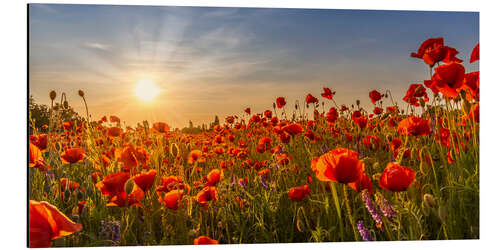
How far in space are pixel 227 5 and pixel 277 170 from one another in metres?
1.09

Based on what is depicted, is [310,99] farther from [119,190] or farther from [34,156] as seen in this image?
[34,156]

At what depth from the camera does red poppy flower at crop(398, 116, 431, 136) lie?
7.59ft

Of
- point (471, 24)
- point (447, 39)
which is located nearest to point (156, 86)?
point (447, 39)

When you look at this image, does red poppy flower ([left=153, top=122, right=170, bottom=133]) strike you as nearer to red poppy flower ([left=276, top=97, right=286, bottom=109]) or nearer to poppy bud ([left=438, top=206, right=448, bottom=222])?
red poppy flower ([left=276, top=97, right=286, bottom=109])

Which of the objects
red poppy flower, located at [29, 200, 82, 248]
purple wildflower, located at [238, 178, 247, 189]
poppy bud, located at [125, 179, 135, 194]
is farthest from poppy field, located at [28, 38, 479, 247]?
red poppy flower, located at [29, 200, 82, 248]

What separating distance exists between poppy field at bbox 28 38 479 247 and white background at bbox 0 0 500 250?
0.21 ft

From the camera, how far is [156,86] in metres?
2.38

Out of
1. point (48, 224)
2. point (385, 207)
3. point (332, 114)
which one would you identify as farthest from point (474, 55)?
point (48, 224)

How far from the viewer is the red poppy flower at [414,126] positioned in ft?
7.59

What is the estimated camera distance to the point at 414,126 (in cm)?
234

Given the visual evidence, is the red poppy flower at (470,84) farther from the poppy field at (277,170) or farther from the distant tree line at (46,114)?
the distant tree line at (46,114)

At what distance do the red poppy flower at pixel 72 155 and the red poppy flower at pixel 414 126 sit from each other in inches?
75.4

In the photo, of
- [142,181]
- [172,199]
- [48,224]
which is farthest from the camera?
[172,199]

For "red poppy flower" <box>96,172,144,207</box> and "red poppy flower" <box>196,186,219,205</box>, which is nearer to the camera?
"red poppy flower" <box>96,172,144,207</box>
